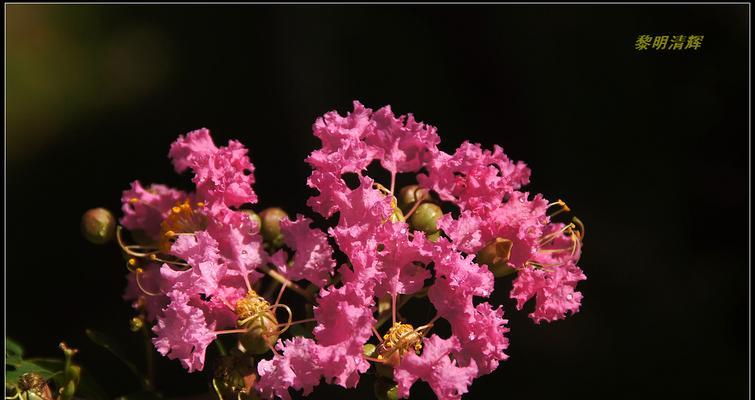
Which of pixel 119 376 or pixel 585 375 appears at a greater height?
pixel 119 376

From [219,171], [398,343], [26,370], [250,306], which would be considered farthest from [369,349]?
[26,370]

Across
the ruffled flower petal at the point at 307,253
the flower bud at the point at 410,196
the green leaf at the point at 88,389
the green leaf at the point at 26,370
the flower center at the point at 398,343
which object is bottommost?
the green leaf at the point at 88,389

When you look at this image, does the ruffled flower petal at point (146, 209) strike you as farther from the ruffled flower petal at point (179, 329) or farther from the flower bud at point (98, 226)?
the ruffled flower petal at point (179, 329)

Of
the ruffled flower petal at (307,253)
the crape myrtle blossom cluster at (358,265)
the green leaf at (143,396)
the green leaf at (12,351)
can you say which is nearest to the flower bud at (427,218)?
the crape myrtle blossom cluster at (358,265)

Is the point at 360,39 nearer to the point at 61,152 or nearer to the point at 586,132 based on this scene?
the point at 586,132

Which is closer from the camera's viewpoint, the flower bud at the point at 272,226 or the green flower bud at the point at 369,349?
the green flower bud at the point at 369,349

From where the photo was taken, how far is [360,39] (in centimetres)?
207

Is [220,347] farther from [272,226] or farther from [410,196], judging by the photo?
[410,196]

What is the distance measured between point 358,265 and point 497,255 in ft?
0.54

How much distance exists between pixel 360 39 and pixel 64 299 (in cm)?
98

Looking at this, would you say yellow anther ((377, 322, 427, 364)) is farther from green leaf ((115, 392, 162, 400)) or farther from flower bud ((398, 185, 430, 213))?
green leaf ((115, 392, 162, 400))

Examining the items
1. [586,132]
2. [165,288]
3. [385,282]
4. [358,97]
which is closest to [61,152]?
[358,97]

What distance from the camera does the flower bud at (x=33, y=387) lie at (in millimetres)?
809

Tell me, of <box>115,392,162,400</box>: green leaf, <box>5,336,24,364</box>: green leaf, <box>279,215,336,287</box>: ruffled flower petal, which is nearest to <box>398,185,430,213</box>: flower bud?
<box>279,215,336,287</box>: ruffled flower petal
